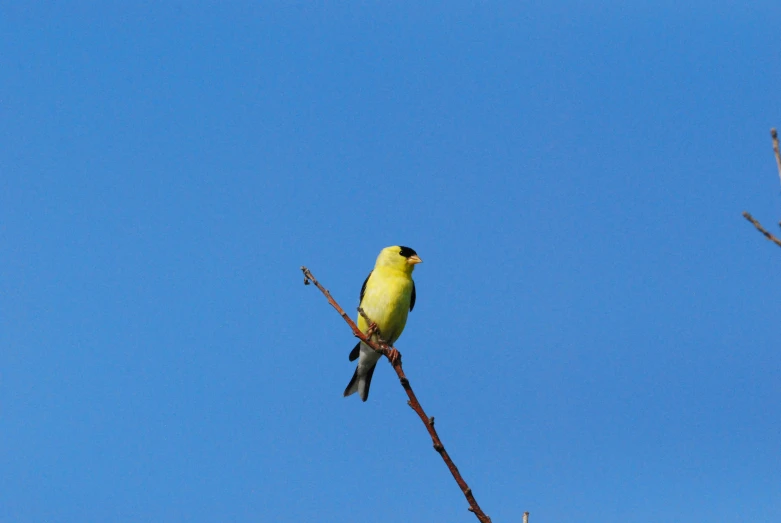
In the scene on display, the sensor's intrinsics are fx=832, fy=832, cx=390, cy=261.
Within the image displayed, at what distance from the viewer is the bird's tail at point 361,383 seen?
26.6 ft

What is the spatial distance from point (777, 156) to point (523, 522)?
3.46 ft

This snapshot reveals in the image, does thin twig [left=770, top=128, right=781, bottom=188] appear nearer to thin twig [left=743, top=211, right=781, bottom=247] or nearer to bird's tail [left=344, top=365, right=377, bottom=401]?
thin twig [left=743, top=211, right=781, bottom=247]

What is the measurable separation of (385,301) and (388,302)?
0.03 meters

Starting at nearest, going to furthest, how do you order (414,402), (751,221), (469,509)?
(751,221), (469,509), (414,402)

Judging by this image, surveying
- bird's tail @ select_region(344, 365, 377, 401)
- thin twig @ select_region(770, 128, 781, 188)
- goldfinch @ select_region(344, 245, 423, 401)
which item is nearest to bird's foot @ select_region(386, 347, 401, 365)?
thin twig @ select_region(770, 128, 781, 188)

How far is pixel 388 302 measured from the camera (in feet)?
25.3

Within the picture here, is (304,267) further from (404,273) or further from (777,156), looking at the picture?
(404,273)

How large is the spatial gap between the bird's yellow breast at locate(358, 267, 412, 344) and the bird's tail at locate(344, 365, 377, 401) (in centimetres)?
45

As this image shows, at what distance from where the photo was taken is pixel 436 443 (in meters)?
2.52

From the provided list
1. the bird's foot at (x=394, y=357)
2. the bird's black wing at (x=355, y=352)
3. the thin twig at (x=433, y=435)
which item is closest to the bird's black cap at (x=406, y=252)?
the bird's black wing at (x=355, y=352)

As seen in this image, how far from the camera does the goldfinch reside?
773cm

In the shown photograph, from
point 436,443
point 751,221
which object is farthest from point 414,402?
point 751,221

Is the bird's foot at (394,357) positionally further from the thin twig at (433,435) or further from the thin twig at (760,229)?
the thin twig at (760,229)

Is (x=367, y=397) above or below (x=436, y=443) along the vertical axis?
above
